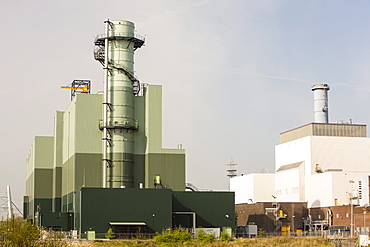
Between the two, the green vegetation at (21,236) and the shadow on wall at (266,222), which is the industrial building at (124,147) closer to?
the shadow on wall at (266,222)

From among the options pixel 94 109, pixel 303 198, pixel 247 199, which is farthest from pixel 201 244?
pixel 247 199

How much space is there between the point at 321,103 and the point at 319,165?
12013 mm

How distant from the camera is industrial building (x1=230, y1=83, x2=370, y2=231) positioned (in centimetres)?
9338

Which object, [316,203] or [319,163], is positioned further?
[319,163]

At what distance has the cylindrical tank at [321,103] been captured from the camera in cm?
10488

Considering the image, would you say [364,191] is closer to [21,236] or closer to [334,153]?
[334,153]

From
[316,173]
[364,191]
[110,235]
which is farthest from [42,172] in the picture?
[364,191]

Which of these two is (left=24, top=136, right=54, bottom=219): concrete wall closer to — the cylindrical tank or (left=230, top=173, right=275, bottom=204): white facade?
(left=230, top=173, right=275, bottom=204): white facade

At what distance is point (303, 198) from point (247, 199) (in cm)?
1505

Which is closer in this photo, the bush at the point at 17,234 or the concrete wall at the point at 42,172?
the bush at the point at 17,234

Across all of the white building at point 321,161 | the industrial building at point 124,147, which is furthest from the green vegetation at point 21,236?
the white building at point 321,161

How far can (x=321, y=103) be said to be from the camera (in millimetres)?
105438

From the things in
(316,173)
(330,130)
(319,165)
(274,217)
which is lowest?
(274,217)

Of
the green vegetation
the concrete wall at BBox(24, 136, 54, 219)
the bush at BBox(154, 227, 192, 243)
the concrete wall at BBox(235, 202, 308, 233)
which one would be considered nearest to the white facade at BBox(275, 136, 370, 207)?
the concrete wall at BBox(235, 202, 308, 233)
